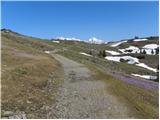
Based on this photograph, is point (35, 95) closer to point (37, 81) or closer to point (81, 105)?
point (81, 105)

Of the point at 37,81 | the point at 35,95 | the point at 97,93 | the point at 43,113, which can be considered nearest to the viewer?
the point at 43,113

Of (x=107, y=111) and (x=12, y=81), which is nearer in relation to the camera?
(x=107, y=111)

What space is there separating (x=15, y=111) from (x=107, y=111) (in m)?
5.73

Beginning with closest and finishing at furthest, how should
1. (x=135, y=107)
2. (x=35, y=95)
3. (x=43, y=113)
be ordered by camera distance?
(x=43, y=113) → (x=135, y=107) → (x=35, y=95)

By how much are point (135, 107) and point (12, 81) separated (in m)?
11.5

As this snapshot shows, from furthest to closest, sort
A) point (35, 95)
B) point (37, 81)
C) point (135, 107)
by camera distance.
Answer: point (37, 81)
point (35, 95)
point (135, 107)

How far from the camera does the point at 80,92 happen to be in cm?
2928

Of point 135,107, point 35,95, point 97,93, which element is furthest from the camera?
point 97,93

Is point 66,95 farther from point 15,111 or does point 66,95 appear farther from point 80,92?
point 15,111

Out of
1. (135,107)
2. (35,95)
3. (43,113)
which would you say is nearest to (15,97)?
→ (35,95)

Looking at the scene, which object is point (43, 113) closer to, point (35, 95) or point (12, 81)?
point (35, 95)

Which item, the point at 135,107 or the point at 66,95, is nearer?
the point at 135,107

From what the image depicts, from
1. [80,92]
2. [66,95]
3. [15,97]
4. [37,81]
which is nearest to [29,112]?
[15,97]

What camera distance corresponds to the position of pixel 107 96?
27.4 metres
